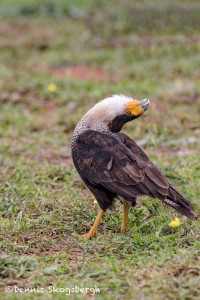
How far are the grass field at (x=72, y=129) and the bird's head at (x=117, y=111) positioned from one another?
2.63 feet

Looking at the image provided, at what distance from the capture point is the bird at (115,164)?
564 cm

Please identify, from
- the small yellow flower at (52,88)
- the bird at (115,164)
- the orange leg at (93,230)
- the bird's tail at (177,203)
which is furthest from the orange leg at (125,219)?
the small yellow flower at (52,88)

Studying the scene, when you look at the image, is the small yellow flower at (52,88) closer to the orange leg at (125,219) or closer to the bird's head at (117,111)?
the bird's head at (117,111)

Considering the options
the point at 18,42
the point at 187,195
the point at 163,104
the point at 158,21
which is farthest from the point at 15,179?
the point at 158,21

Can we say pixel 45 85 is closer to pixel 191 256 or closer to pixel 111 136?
pixel 111 136

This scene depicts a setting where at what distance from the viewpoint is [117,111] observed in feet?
19.6

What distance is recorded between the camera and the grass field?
4891 mm

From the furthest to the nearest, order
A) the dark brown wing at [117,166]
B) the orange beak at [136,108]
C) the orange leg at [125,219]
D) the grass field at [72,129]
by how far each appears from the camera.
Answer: the orange beak at [136,108] < the orange leg at [125,219] < the dark brown wing at [117,166] < the grass field at [72,129]

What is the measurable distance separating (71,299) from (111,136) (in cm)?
183

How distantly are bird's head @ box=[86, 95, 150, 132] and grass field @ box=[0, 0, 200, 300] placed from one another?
2.63 ft

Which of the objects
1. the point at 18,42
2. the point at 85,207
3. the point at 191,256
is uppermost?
the point at 191,256

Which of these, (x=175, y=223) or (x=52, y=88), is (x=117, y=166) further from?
(x=52, y=88)

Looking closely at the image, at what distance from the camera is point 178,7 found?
17.5m

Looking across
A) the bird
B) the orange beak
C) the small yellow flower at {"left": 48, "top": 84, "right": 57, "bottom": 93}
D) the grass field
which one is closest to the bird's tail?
the bird
